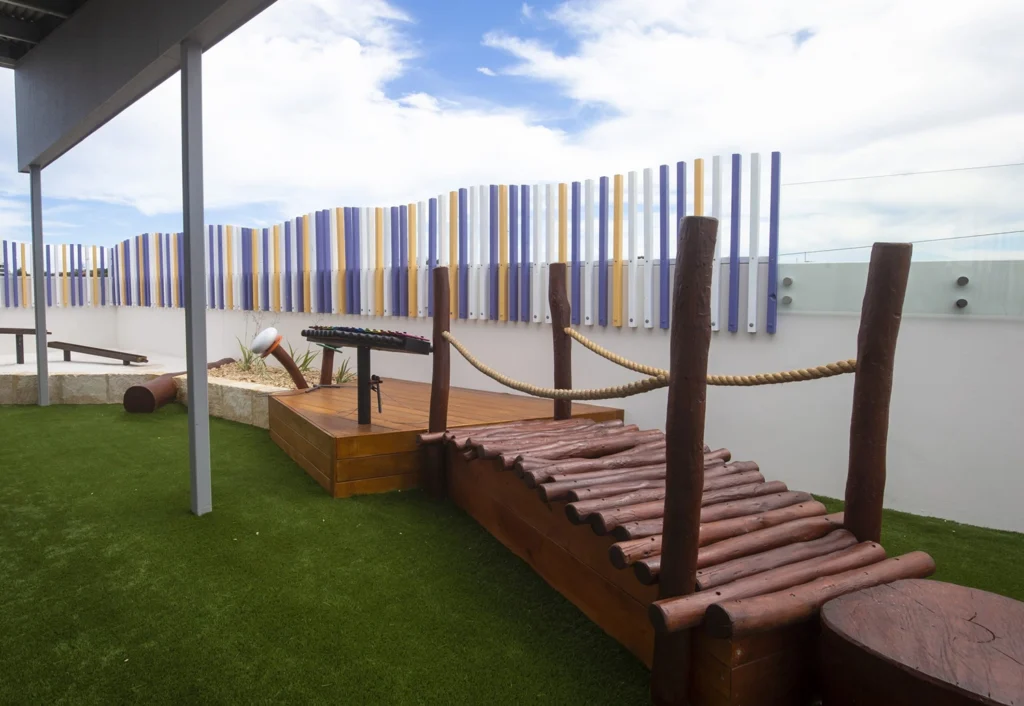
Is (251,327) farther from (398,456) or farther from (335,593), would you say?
(335,593)

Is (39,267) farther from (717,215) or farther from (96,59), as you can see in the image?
(717,215)

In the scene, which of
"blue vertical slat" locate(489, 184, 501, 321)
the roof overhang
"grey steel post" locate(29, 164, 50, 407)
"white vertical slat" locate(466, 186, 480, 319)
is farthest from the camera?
"grey steel post" locate(29, 164, 50, 407)

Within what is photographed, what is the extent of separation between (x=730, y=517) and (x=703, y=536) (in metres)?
0.26

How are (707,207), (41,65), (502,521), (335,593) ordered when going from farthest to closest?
(41,65) < (707,207) < (502,521) < (335,593)

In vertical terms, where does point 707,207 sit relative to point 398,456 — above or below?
above

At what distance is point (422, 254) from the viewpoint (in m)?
6.67

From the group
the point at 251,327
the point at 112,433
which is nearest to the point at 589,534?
the point at 112,433

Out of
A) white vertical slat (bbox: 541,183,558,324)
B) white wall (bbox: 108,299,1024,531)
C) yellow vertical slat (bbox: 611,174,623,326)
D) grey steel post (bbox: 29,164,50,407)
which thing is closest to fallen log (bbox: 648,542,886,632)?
white wall (bbox: 108,299,1024,531)

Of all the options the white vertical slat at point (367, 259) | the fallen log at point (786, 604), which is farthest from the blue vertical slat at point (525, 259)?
the fallen log at point (786, 604)

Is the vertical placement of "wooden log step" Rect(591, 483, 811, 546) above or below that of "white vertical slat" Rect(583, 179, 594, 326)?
below

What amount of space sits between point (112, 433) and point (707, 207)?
18.0 ft

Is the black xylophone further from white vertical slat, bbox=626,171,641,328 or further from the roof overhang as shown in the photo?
the roof overhang

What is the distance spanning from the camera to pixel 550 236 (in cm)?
550

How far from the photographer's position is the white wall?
377 cm
